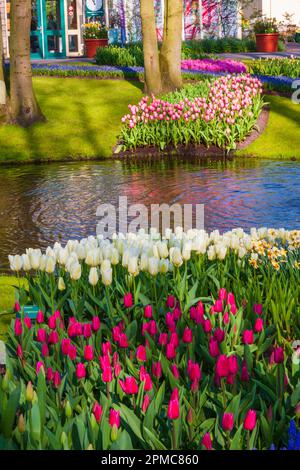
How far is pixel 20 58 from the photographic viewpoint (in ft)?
65.1

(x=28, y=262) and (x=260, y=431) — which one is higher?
(x=28, y=262)

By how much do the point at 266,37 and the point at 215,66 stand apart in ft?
43.3

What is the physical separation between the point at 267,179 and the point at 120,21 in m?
28.1

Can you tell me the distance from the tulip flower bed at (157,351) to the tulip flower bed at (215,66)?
824 inches

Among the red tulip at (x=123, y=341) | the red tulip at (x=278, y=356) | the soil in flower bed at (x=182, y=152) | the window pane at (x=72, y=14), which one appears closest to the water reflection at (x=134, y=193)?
the soil in flower bed at (x=182, y=152)

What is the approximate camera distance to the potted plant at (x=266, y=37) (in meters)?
40.4

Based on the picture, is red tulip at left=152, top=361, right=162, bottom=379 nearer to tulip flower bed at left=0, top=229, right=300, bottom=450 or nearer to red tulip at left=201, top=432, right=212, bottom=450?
tulip flower bed at left=0, top=229, right=300, bottom=450

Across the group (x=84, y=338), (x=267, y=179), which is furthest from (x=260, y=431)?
(x=267, y=179)

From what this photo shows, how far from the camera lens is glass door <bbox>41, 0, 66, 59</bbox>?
133ft

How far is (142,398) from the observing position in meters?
4.42

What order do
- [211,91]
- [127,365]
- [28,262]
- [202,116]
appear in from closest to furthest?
[127,365]
[28,262]
[202,116]
[211,91]

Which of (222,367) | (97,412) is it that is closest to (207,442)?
(97,412)
